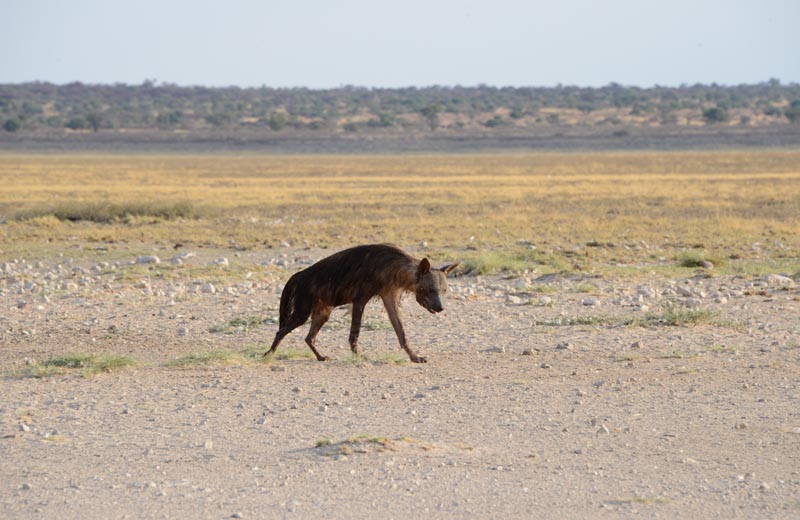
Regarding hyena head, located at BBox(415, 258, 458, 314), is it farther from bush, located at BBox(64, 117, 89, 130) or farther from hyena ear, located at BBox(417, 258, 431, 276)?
bush, located at BBox(64, 117, 89, 130)

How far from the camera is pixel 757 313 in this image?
13.0 meters

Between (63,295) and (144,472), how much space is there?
8405 mm

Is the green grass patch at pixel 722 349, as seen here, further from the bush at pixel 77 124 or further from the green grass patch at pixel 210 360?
the bush at pixel 77 124

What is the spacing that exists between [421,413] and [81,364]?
3.42 m

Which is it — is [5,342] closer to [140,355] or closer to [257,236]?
[140,355]

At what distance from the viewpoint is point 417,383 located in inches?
372

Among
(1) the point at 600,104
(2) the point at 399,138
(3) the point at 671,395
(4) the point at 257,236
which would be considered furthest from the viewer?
(1) the point at 600,104

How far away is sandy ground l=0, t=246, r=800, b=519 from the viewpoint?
6.38 meters

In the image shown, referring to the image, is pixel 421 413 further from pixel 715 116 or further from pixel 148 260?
pixel 715 116

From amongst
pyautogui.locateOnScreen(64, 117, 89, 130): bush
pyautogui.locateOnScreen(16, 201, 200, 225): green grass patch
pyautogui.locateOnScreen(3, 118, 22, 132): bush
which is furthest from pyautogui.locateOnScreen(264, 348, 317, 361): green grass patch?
pyautogui.locateOnScreen(64, 117, 89, 130): bush

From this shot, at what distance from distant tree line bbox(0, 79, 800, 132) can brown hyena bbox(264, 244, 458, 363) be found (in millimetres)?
82523

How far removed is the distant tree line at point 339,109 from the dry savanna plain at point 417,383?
Answer: 7439 cm

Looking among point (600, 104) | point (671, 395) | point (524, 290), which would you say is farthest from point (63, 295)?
point (600, 104)

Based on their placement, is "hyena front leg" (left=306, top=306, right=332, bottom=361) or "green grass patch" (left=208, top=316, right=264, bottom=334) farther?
"green grass patch" (left=208, top=316, right=264, bottom=334)
